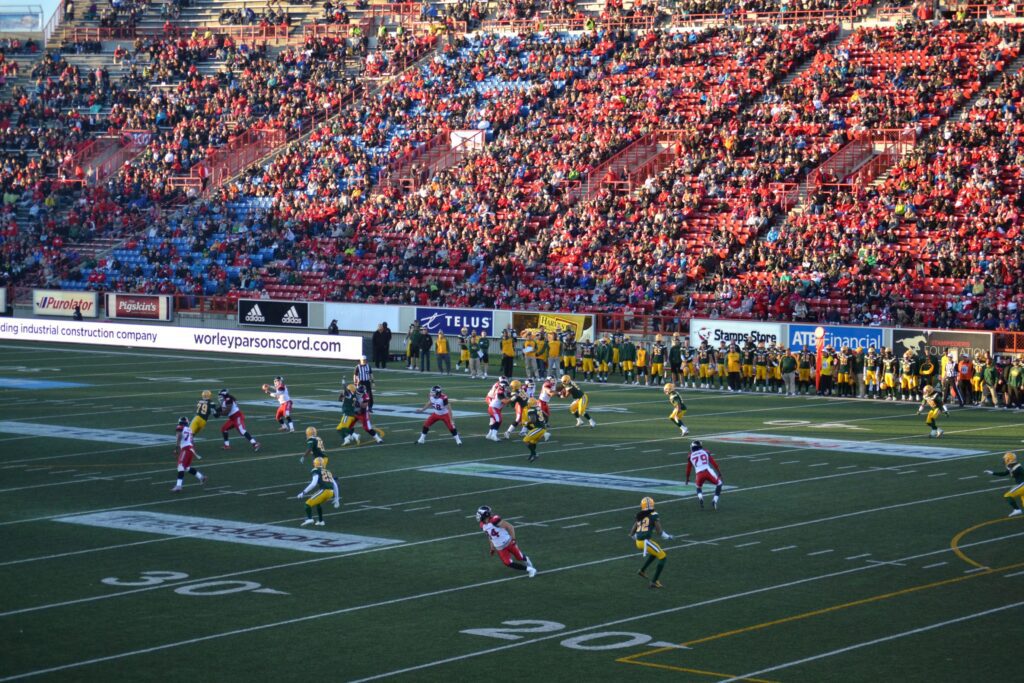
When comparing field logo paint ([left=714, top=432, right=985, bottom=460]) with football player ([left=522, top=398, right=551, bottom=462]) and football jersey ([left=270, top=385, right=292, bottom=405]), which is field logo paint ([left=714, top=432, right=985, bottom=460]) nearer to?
football player ([left=522, top=398, right=551, bottom=462])

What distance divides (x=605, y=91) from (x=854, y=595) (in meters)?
49.6

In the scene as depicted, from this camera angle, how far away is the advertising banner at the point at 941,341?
4444cm

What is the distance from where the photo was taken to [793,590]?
1981 centimetres

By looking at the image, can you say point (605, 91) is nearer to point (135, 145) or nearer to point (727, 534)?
point (135, 145)

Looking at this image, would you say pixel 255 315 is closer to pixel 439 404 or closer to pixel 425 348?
pixel 425 348

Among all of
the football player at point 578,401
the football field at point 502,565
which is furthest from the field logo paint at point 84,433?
the football player at point 578,401

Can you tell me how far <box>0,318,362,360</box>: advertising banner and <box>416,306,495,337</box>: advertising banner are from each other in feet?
10.9

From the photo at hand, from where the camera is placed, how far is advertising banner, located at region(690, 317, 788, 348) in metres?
48.5

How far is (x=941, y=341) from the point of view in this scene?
45.2 m

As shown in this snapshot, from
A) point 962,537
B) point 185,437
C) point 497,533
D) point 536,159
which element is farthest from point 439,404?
point 536,159

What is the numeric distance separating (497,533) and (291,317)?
132 ft

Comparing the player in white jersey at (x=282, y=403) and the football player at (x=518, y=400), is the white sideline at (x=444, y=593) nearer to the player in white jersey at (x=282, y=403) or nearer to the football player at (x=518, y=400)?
the football player at (x=518, y=400)

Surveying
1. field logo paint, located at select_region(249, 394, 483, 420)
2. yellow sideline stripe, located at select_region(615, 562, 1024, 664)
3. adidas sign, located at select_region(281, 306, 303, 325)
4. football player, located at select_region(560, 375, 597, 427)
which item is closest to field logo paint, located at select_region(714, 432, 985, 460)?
football player, located at select_region(560, 375, 597, 427)

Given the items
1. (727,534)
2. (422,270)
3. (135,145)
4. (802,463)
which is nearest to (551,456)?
(802,463)
